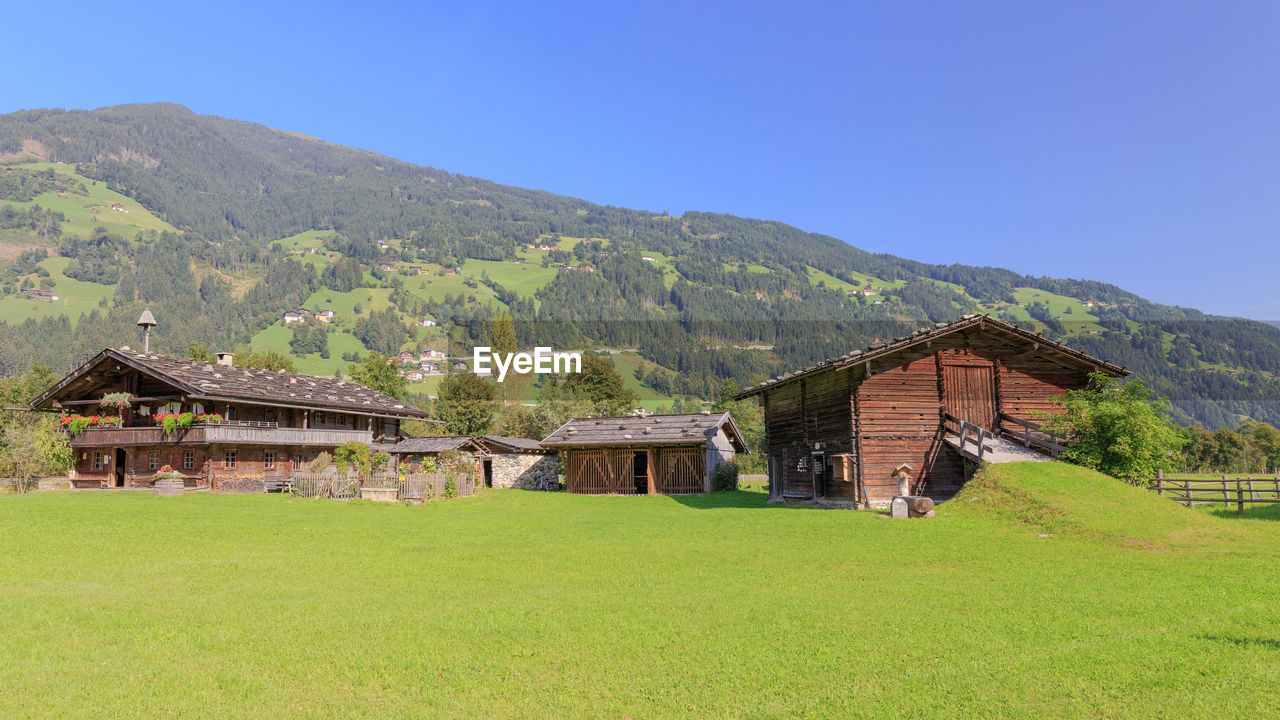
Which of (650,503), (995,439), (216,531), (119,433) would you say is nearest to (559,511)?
(650,503)


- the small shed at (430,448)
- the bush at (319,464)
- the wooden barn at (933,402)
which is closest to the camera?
the wooden barn at (933,402)

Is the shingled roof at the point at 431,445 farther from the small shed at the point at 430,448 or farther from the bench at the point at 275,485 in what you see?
the bench at the point at 275,485

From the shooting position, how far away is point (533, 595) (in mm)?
13352

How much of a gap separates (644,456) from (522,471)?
11405mm

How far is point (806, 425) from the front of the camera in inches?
1406

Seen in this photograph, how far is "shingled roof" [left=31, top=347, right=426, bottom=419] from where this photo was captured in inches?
1615

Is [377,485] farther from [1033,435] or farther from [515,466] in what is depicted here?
[1033,435]

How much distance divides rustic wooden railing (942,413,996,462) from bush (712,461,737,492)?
18.4 meters

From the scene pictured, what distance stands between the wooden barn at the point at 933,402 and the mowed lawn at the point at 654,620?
842cm

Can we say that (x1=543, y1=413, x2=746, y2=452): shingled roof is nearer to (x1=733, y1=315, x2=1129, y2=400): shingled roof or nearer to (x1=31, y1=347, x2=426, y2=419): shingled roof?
(x1=733, y1=315, x2=1129, y2=400): shingled roof

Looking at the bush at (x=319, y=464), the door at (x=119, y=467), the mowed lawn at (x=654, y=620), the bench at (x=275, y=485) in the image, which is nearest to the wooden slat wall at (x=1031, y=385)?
the mowed lawn at (x=654, y=620)

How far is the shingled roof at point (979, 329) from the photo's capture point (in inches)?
1202

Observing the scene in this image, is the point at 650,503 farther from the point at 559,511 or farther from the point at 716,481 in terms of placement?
the point at 716,481

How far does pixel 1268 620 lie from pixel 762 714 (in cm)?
843
